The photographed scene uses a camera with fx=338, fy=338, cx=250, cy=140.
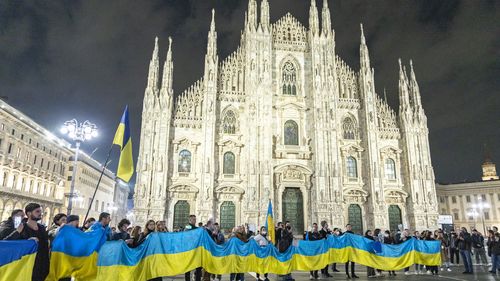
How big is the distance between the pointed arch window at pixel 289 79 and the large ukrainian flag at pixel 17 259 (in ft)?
101

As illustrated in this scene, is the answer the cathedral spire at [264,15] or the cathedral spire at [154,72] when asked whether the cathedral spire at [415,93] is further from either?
the cathedral spire at [154,72]

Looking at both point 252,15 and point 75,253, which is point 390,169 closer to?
point 252,15

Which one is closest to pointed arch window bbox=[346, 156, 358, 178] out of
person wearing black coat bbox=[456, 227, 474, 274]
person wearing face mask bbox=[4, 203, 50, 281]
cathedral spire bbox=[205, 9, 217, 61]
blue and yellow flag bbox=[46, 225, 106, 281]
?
cathedral spire bbox=[205, 9, 217, 61]

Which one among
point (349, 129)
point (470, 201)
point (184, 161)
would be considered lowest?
point (470, 201)

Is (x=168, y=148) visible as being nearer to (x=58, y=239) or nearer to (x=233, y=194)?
(x=233, y=194)

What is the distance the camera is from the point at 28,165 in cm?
4172

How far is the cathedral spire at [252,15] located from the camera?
33969 millimetres

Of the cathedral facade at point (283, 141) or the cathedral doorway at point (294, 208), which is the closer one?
the cathedral facade at point (283, 141)

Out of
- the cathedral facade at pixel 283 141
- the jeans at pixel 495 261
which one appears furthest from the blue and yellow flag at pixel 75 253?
the cathedral facade at pixel 283 141

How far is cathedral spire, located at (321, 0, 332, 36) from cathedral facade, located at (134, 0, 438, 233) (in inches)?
4.2

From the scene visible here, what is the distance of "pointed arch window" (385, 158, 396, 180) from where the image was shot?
34.3m

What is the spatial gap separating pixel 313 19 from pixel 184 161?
2002cm

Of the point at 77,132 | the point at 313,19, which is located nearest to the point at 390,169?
the point at 313,19

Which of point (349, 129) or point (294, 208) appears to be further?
point (349, 129)
